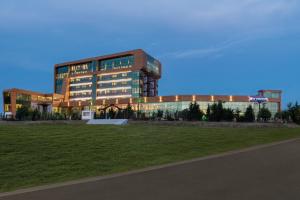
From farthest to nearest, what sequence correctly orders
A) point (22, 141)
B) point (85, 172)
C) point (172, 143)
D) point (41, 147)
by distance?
point (172, 143)
point (22, 141)
point (41, 147)
point (85, 172)

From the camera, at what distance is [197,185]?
970 centimetres

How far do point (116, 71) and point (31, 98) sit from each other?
114 ft

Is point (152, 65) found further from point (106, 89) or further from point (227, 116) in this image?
point (227, 116)

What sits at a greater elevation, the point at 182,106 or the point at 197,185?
the point at 182,106

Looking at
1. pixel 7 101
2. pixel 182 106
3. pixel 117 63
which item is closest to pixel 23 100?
pixel 7 101

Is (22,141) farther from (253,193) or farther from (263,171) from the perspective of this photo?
(253,193)

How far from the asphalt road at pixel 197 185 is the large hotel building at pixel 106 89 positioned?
4695 inches

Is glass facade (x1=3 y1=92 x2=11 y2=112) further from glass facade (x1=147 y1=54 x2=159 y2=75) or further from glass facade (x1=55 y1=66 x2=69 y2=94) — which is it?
glass facade (x1=147 y1=54 x2=159 y2=75)

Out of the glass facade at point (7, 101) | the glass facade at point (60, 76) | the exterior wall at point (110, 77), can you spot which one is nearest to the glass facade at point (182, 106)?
the exterior wall at point (110, 77)

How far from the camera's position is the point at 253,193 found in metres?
8.87

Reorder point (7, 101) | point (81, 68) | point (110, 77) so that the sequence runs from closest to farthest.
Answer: point (7, 101) < point (110, 77) < point (81, 68)

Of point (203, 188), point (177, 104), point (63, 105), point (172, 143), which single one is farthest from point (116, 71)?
point (203, 188)

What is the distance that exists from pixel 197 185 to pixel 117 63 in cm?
14791

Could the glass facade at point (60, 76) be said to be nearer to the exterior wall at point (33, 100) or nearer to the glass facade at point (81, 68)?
the glass facade at point (81, 68)
